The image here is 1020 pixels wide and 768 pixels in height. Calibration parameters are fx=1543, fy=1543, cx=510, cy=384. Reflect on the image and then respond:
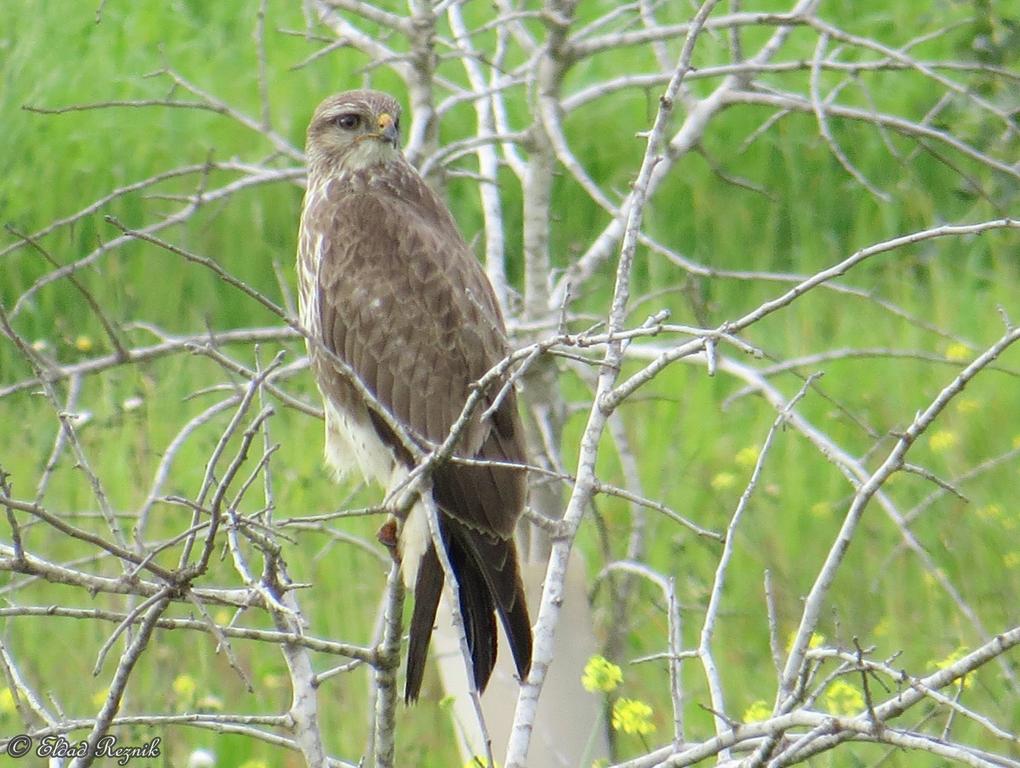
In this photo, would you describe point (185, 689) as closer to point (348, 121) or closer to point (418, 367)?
point (418, 367)

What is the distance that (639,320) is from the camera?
18.0ft

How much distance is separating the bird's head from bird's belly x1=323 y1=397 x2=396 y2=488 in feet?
2.22

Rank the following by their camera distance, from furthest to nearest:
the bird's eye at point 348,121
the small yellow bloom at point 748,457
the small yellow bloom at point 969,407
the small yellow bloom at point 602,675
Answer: the small yellow bloom at point 969,407 → the small yellow bloom at point 748,457 → the bird's eye at point 348,121 → the small yellow bloom at point 602,675

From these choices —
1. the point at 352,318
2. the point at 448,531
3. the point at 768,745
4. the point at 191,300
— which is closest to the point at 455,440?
the point at 768,745

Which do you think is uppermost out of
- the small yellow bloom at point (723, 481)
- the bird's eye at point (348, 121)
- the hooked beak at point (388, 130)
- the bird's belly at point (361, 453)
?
the bird's eye at point (348, 121)

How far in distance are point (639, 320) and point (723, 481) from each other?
99 cm

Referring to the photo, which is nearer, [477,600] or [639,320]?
[477,600]

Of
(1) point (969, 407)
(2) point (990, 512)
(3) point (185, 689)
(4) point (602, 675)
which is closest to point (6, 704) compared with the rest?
(3) point (185, 689)

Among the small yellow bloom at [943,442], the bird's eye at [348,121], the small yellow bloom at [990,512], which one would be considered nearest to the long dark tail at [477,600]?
the bird's eye at [348,121]

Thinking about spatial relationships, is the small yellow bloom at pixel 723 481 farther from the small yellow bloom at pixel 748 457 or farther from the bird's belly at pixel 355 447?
the bird's belly at pixel 355 447

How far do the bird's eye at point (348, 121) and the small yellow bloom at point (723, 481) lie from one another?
1.63 m

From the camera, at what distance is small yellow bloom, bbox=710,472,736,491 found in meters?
4.66

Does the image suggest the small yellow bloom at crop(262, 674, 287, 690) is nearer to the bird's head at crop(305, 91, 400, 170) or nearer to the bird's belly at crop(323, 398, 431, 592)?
Answer: the bird's belly at crop(323, 398, 431, 592)

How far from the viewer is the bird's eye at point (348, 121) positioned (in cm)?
376
